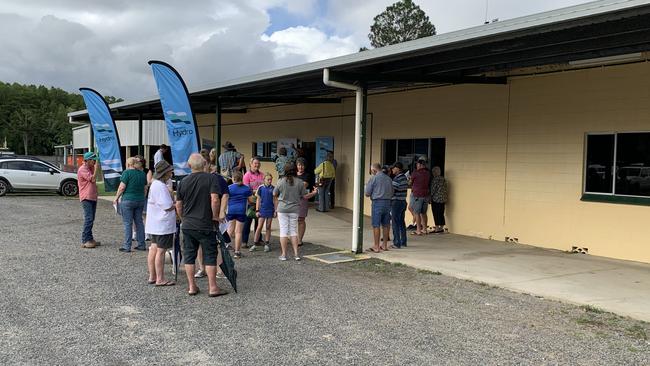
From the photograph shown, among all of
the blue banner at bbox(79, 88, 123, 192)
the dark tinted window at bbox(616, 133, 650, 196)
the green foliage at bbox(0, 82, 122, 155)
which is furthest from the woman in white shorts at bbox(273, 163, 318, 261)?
the green foliage at bbox(0, 82, 122, 155)

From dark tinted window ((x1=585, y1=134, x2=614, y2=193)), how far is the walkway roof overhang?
4.89ft

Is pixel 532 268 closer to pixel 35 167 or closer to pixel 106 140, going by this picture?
pixel 106 140

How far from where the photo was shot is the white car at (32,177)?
19172 millimetres

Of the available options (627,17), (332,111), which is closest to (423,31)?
(332,111)

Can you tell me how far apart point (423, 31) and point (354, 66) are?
163 ft

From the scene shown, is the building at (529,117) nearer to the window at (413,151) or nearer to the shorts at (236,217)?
the window at (413,151)

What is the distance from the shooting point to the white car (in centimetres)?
1917

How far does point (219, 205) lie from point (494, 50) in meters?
4.33

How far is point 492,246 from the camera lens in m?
10.0

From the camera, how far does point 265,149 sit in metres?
18.9

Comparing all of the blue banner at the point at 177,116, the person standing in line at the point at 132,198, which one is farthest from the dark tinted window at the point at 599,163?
the person standing in line at the point at 132,198

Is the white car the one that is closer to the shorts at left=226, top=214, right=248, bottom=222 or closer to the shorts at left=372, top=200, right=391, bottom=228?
the shorts at left=226, top=214, right=248, bottom=222

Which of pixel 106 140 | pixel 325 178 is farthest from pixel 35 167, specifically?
pixel 325 178

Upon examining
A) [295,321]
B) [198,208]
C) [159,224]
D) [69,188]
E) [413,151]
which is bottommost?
[295,321]
